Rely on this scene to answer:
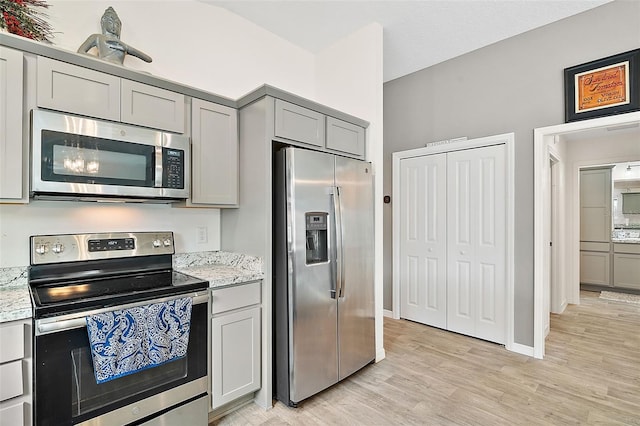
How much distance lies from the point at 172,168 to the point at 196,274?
0.71 meters

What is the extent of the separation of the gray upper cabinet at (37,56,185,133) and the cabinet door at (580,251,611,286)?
6871 mm

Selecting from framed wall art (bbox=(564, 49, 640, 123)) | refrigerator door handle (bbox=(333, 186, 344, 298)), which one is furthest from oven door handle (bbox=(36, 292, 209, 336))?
framed wall art (bbox=(564, 49, 640, 123))

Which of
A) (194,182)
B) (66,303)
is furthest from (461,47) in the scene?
(66,303)

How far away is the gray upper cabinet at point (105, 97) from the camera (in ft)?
5.44

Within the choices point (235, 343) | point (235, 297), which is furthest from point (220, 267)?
point (235, 343)

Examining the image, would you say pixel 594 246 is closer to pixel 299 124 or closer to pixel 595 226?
pixel 595 226

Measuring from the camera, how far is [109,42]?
196 centimetres

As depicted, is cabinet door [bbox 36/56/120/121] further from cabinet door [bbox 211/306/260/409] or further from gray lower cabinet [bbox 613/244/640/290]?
gray lower cabinet [bbox 613/244/640/290]

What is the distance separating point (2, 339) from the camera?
4.36 ft

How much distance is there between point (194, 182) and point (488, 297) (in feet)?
10.1

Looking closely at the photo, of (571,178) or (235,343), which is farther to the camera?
(571,178)

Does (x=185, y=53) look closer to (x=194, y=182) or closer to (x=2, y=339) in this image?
(x=194, y=182)

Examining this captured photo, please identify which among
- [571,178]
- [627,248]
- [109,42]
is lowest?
[627,248]

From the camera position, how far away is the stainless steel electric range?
143 cm
